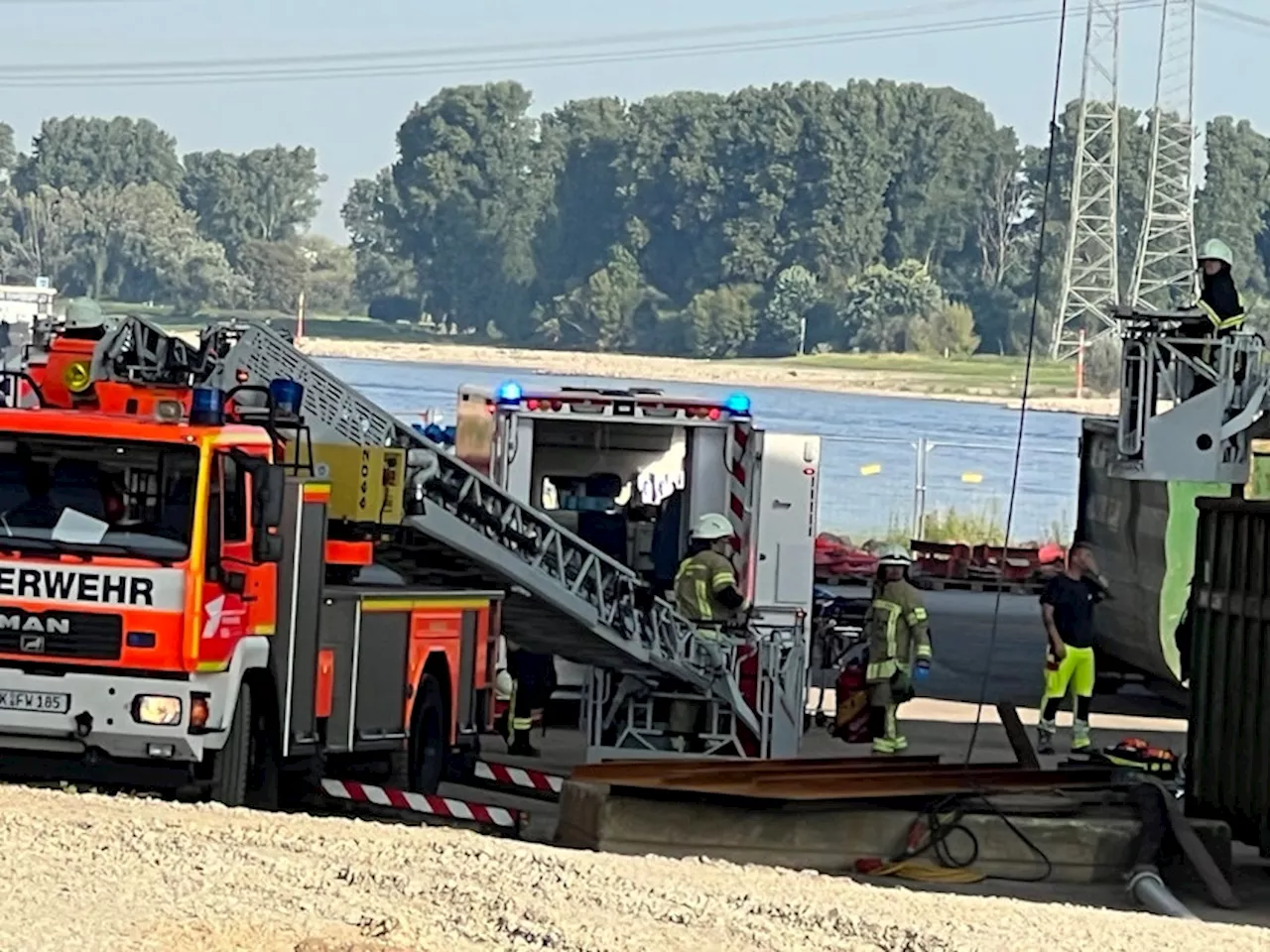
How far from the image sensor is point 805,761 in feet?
49.6

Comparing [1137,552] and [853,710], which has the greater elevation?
[1137,552]

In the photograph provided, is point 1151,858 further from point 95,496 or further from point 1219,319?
point 1219,319

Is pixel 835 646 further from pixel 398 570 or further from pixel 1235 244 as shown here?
pixel 1235 244

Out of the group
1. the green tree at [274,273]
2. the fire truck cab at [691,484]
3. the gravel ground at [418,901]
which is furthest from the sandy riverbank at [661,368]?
the gravel ground at [418,901]

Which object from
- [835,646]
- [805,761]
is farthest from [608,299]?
[805,761]

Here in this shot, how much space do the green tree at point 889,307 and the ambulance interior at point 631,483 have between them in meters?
94.0

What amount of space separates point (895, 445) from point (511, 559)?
37.7 metres

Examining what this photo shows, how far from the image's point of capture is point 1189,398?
1973cm

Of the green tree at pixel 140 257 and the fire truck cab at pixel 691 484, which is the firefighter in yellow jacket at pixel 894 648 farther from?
the green tree at pixel 140 257

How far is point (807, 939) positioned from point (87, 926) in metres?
2.41

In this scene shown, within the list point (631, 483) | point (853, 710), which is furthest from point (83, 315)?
point (631, 483)

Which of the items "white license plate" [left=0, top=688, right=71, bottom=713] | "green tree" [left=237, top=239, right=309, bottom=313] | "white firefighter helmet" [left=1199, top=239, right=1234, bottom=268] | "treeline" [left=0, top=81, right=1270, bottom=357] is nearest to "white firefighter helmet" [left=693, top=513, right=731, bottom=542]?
"white firefighter helmet" [left=1199, top=239, right=1234, bottom=268]

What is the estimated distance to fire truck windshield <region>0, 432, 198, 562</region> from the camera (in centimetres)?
1204

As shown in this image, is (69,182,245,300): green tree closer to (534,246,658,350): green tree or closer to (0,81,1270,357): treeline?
(0,81,1270,357): treeline
